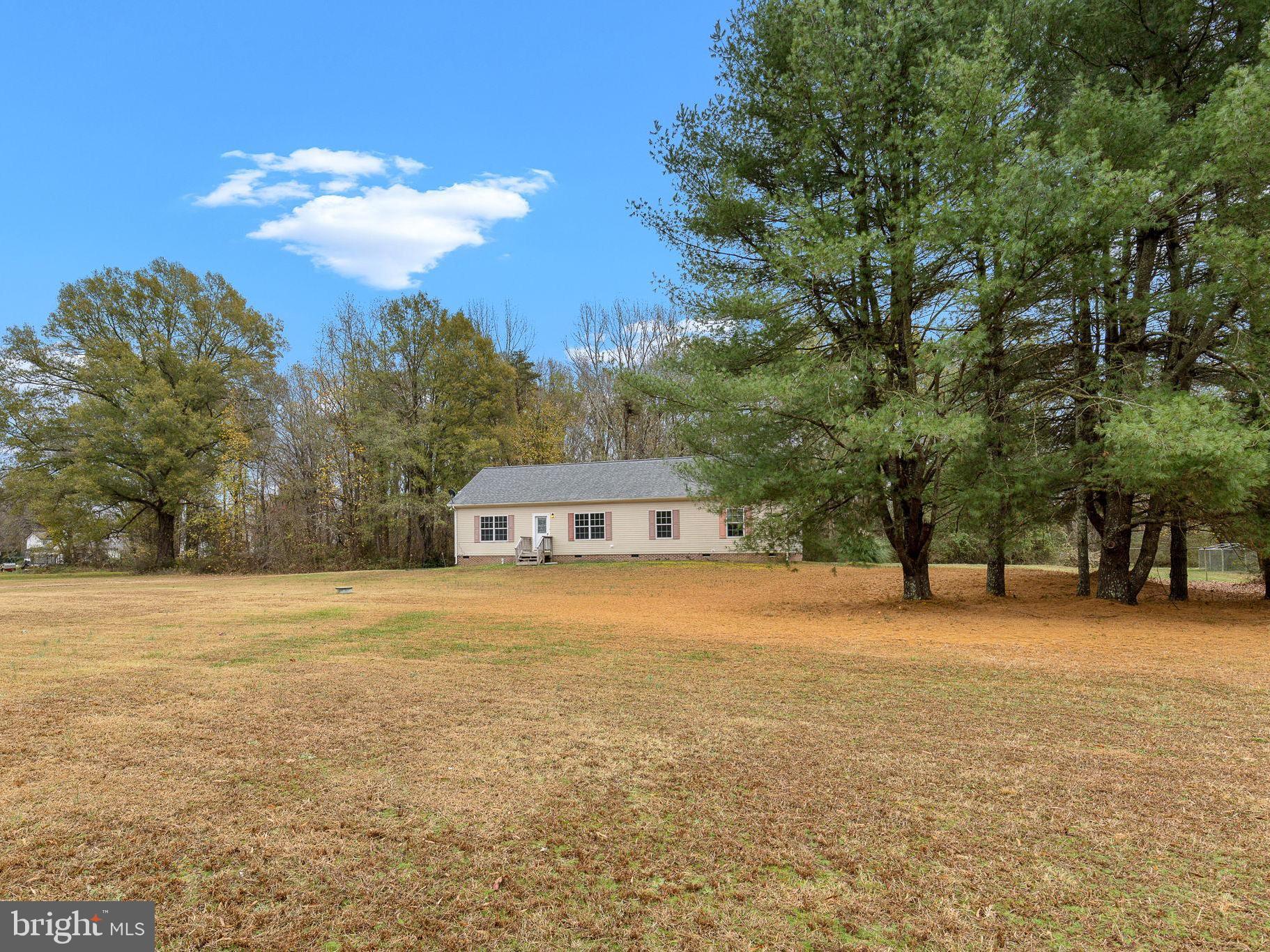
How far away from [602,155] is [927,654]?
17.0 meters

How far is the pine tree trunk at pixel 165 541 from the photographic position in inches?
1170

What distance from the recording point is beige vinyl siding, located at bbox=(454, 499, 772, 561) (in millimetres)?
25750

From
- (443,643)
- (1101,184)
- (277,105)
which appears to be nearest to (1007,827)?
(443,643)

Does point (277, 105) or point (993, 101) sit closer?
point (993, 101)

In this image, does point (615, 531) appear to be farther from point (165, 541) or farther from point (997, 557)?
point (165, 541)

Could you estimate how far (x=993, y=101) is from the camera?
9.41 metres

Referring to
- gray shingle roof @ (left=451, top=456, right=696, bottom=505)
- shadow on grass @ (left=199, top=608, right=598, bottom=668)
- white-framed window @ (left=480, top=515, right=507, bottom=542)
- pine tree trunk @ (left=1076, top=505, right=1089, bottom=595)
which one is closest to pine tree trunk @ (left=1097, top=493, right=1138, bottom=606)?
pine tree trunk @ (left=1076, top=505, right=1089, bottom=595)

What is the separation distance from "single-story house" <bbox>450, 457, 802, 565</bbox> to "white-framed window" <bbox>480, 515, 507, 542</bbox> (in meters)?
0.03

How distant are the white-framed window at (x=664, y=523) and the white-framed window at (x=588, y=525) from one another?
2.21m

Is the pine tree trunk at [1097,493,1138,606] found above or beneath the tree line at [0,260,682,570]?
beneath

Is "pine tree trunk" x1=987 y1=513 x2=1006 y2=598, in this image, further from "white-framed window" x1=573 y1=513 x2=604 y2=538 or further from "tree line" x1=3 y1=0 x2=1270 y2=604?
"white-framed window" x1=573 y1=513 x2=604 y2=538

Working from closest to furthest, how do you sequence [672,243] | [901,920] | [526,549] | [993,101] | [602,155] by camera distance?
[901,920]
[993,101]
[672,243]
[602,155]
[526,549]

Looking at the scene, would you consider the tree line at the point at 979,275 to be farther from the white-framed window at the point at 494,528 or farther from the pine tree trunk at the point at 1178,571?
the white-framed window at the point at 494,528

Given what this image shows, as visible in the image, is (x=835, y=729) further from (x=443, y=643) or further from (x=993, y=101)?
(x=993, y=101)
